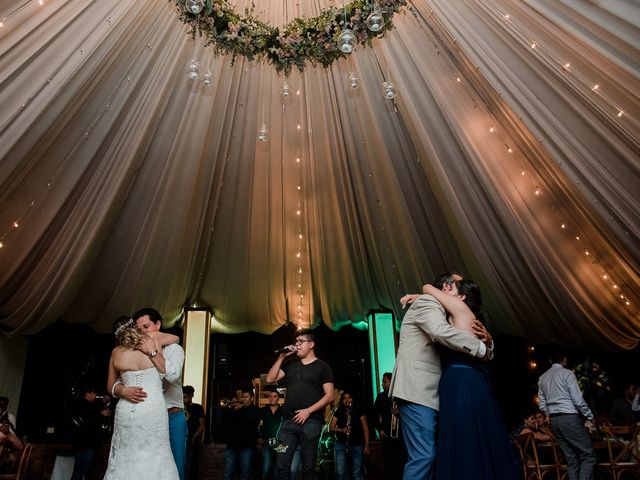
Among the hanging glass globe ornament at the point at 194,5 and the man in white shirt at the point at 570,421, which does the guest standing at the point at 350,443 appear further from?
the hanging glass globe ornament at the point at 194,5

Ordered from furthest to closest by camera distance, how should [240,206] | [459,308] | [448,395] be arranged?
[240,206], [459,308], [448,395]

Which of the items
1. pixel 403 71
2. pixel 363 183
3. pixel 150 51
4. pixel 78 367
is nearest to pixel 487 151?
pixel 403 71

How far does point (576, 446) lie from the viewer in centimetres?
424

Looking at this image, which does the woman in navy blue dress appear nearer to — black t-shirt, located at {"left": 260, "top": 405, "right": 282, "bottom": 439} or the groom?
the groom

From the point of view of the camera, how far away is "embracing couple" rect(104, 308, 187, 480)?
2.82 meters

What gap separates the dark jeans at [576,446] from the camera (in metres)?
4.14

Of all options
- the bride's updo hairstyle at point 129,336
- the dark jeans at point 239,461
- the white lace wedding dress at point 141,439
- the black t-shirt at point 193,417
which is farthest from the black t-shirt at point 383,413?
the bride's updo hairstyle at point 129,336

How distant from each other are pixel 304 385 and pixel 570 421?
7.88 ft

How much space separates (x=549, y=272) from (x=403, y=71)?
2.54 metres

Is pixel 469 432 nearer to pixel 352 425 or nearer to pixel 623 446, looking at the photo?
pixel 623 446

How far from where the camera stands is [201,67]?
12.6 feet

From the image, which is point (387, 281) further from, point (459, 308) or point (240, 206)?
point (459, 308)

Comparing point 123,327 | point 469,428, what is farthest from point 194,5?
point 469,428

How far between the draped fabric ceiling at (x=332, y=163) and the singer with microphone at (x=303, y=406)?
1.99 meters
